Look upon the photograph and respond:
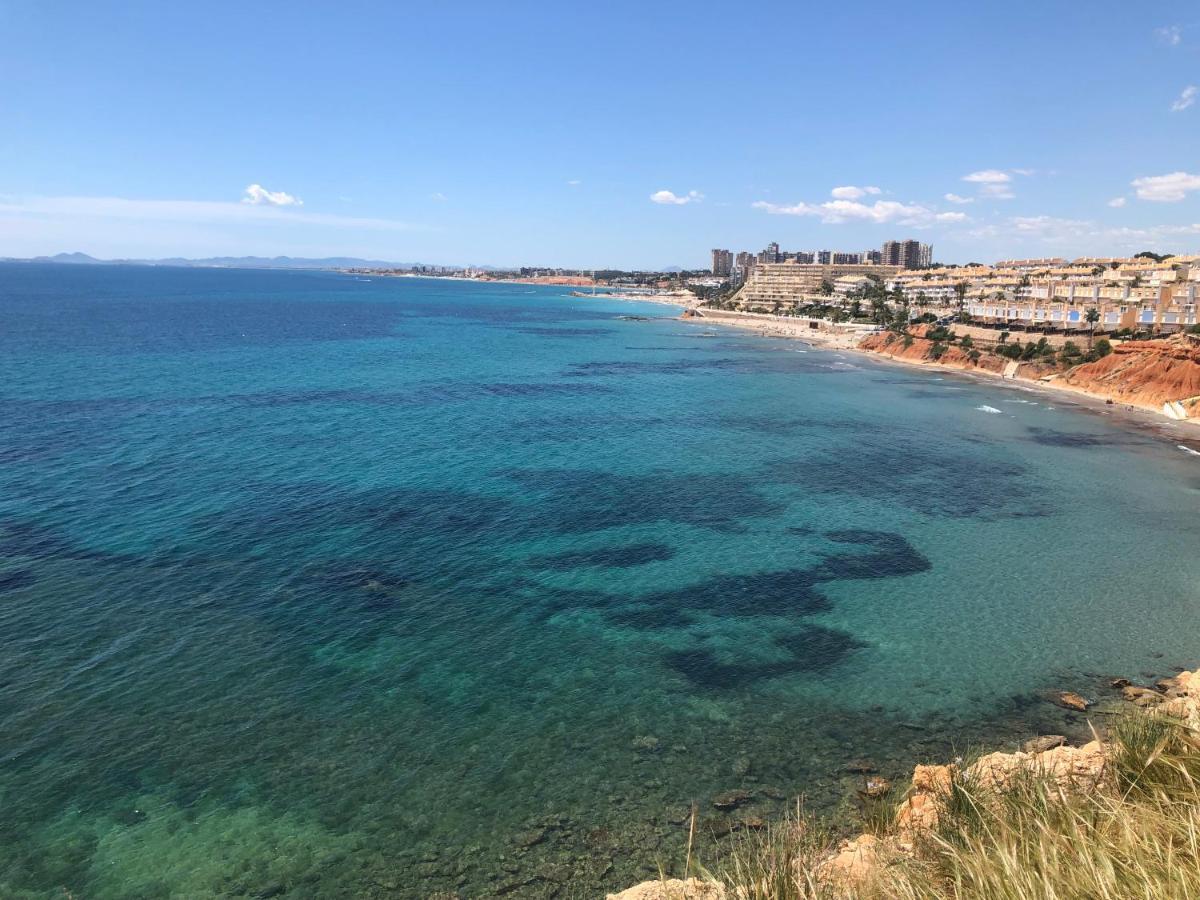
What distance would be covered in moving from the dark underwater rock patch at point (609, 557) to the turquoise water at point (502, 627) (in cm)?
16

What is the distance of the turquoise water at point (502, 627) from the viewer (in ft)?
53.8

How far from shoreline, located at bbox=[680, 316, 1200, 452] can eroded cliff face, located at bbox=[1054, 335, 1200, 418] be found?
114cm

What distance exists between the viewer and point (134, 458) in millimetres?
41781

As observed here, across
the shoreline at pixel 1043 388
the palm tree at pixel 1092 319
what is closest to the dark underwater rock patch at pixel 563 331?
the shoreline at pixel 1043 388

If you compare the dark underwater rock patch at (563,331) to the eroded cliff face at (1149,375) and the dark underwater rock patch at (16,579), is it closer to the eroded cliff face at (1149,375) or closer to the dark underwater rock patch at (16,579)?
the eroded cliff face at (1149,375)

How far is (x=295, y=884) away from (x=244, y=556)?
1735 cm

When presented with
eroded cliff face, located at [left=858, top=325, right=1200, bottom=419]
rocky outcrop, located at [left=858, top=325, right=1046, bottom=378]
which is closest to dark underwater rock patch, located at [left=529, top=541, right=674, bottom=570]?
eroded cliff face, located at [left=858, top=325, right=1200, bottom=419]

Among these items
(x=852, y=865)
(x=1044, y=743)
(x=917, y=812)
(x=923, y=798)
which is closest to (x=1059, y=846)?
(x=852, y=865)

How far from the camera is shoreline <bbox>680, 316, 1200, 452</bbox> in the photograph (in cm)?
6147

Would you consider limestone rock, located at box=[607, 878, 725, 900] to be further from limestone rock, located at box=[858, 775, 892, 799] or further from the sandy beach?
the sandy beach

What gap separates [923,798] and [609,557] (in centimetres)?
1780

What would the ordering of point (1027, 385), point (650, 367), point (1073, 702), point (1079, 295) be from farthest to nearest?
1. point (1079, 295)
2. point (650, 367)
3. point (1027, 385)
4. point (1073, 702)

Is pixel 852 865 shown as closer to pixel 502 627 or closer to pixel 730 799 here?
pixel 730 799

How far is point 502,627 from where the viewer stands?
2520 cm
